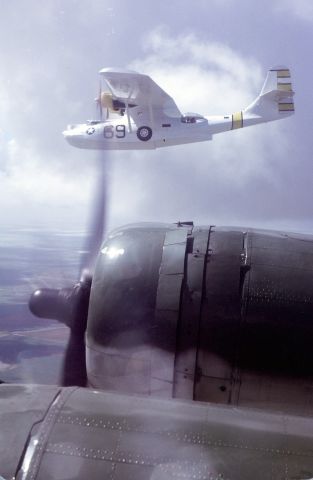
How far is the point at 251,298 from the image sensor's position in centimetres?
343

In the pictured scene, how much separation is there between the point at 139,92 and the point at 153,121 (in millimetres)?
1748

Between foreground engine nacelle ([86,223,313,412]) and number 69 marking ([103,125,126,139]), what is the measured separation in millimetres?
22191

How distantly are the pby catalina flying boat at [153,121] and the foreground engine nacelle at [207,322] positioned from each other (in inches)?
842

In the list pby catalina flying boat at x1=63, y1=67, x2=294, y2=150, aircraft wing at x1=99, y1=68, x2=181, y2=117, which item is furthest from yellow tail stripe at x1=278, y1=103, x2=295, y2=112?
aircraft wing at x1=99, y1=68, x2=181, y2=117

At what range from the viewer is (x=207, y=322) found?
3.41 m

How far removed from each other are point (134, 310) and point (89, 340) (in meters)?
0.46

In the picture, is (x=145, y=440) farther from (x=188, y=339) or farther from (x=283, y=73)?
(x=283, y=73)

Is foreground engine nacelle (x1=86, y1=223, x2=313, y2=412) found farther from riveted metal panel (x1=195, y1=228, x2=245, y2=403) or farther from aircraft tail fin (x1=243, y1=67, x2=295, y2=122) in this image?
aircraft tail fin (x1=243, y1=67, x2=295, y2=122)

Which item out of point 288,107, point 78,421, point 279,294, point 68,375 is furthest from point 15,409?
point 288,107

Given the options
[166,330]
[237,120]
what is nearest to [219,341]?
[166,330]

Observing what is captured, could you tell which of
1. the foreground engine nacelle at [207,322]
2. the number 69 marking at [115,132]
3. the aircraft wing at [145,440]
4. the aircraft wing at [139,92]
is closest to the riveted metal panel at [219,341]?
the foreground engine nacelle at [207,322]

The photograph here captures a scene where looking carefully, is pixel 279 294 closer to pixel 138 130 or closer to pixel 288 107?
pixel 138 130

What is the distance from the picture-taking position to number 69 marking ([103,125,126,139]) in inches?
992

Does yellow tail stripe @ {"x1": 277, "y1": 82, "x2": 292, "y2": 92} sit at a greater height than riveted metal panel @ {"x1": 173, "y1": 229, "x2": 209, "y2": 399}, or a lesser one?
greater
